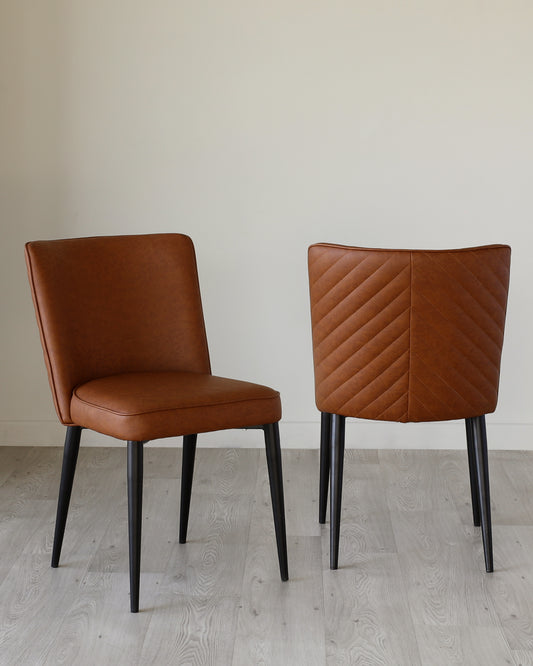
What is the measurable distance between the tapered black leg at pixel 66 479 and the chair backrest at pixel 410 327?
0.68m

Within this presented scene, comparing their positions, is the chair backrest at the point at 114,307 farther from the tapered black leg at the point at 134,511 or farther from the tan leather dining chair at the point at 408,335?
the tan leather dining chair at the point at 408,335

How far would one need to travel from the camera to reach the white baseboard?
3.39 metres

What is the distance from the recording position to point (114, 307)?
2461 mm

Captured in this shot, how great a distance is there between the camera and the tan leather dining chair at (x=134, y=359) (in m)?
2.12

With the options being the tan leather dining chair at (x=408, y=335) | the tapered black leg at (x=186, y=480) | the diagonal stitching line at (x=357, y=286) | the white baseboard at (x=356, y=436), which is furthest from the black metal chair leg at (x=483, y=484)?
the white baseboard at (x=356, y=436)

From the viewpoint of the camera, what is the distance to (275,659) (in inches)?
75.2

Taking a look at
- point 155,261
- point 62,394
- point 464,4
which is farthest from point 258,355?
point 464,4

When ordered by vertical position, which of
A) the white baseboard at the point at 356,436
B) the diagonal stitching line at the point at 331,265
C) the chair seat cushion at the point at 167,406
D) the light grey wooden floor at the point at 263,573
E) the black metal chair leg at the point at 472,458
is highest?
the diagonal stitching line at the point at 331,265

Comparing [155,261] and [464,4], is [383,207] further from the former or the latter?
[155,261]

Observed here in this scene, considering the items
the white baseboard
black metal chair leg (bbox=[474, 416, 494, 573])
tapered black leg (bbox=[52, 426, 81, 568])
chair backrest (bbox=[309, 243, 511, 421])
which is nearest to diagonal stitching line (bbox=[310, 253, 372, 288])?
chair backrest (bbox=[309, 243, 511, 421])

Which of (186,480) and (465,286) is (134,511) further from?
(465,286)

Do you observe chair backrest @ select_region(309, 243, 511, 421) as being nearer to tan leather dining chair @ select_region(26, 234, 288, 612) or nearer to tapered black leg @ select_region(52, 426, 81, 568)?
tan leather dining chair @ select_region(26, 234, 288, 612)

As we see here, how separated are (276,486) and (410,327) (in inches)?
20.5

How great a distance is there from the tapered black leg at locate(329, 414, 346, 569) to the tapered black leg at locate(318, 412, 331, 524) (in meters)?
0.09
